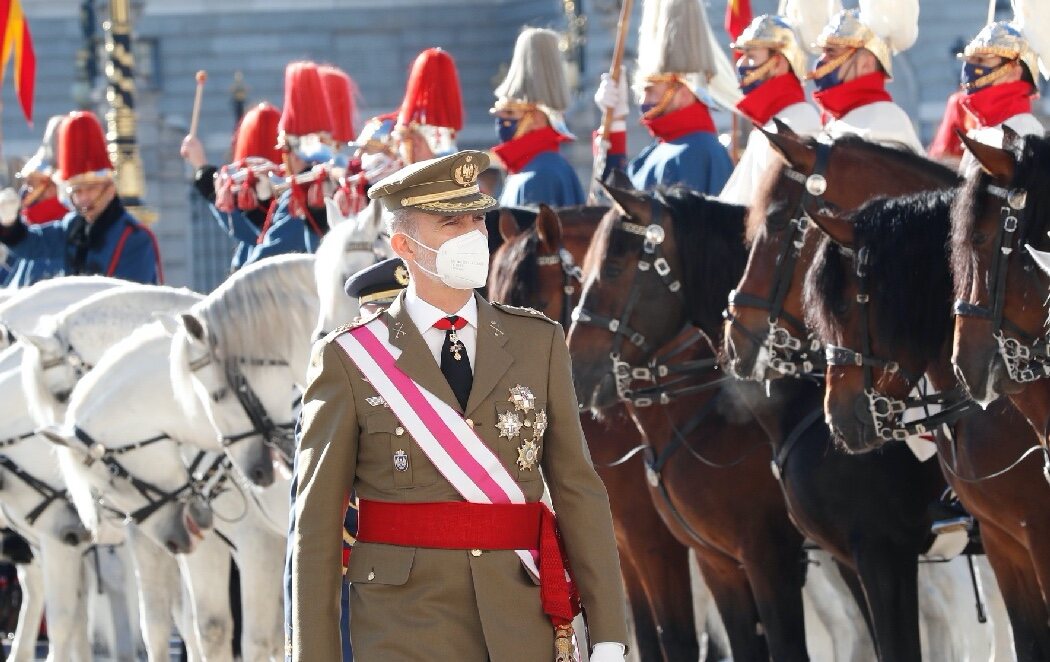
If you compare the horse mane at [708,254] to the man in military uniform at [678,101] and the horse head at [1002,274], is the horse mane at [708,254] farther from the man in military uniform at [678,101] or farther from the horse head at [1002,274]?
the horse head at [1002,274]

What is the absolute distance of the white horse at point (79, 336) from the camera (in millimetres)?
10242

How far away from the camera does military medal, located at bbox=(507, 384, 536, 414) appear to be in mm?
5051

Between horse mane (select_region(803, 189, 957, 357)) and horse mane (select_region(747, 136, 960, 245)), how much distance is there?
53cm

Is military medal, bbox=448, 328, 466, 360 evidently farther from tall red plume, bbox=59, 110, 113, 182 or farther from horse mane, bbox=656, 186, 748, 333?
tall red plume, bbox=59, 110, 113, 182

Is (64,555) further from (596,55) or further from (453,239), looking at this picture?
(596,55)

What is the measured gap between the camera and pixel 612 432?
29.9 feet

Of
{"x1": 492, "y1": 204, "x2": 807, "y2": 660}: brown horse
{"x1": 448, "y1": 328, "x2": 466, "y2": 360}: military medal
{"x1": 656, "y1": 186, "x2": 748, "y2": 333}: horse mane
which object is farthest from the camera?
{"x1": 656, "y1": 186, "x2": 748, "y2": 333}: horse mane

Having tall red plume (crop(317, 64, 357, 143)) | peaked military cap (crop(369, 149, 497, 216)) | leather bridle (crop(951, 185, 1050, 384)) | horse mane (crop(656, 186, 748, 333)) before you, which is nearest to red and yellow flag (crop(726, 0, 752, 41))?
tall red plume (crop(317, 64, 357, 143))

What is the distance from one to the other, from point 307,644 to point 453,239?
0.93 metres

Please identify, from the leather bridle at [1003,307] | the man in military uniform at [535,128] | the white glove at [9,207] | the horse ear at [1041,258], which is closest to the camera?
the horse ear at [1041,258]

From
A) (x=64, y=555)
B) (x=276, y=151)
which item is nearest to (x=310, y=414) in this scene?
(x=64, y=555)

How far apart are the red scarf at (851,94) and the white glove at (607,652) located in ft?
14.2

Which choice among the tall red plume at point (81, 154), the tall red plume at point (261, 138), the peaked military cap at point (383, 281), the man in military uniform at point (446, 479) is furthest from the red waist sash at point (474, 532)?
the tall red plume at point (81, 154)

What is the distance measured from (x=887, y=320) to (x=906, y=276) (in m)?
0.15
